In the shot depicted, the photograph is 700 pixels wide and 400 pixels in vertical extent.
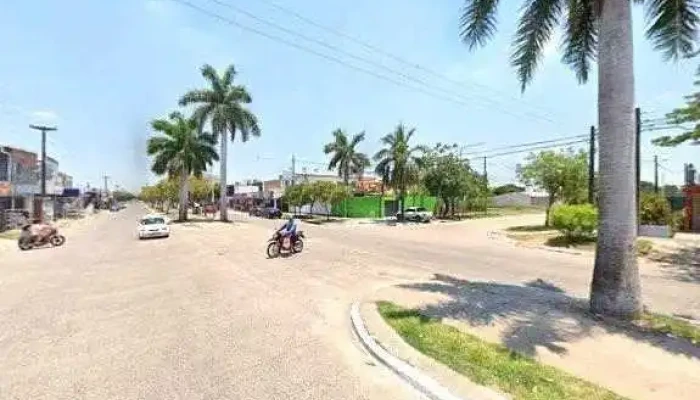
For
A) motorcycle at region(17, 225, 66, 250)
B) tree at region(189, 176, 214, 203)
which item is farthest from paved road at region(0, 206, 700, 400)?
tree at region(189, 176, 214, 203)

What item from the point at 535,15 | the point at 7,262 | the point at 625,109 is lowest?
the point at 7,262

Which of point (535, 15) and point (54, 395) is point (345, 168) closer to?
point (535, 15)

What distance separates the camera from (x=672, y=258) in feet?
72.9

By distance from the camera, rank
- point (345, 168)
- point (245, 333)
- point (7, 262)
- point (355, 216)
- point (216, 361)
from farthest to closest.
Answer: point (345, 168) < point (355, 216) < point (7, 262) < point (245, 333) < point (216, 361)

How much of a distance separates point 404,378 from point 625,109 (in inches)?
283

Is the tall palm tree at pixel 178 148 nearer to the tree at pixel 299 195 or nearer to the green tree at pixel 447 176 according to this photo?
the tree at pixel 299 195

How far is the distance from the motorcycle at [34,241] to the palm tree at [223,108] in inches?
844

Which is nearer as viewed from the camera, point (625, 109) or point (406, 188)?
point (625, 109)

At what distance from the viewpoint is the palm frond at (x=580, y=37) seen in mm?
13125

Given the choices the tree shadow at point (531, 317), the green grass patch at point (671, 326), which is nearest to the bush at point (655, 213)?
the tree shadow at point (531, 317)

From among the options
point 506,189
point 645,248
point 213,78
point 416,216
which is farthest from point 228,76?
point 506,189

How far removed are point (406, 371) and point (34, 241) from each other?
2758cm

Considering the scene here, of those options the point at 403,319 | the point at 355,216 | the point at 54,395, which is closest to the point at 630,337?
the point at 403,319

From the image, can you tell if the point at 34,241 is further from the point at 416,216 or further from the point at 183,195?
the point at 416,216
